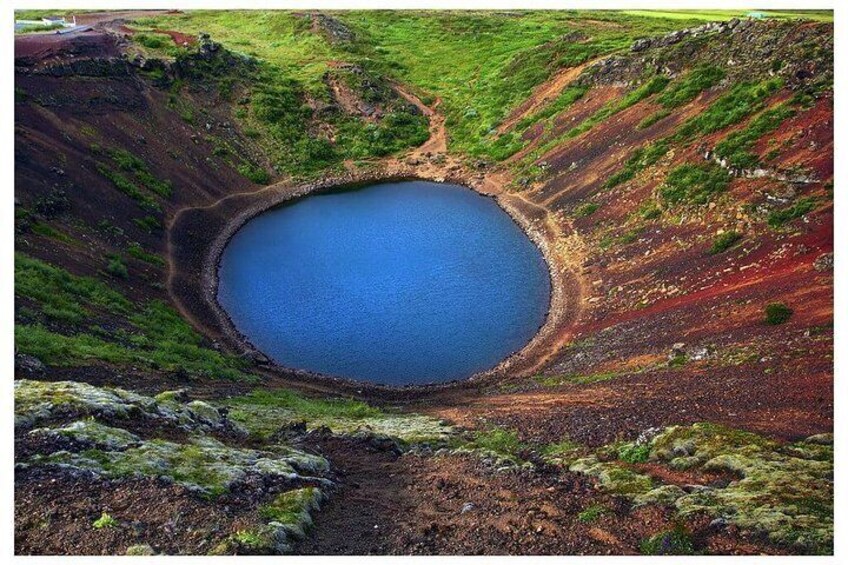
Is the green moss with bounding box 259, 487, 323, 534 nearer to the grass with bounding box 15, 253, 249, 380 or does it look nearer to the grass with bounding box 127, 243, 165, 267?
the grass with bounding box 15, 253, 249, 380

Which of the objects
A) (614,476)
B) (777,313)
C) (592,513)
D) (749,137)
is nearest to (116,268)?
(614,476)

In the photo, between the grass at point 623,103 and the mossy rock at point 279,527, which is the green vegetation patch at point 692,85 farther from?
the mossy rock at point 279,527

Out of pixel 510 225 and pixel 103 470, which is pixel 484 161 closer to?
pixel 510 225

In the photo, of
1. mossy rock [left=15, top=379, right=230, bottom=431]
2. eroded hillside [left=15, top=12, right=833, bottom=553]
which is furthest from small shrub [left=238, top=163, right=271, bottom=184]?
mossy rock [left=15, top=379, right=230, bottom=431]

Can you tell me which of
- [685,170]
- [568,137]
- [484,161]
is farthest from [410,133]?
[685,170]

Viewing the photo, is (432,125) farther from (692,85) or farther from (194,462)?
(194,462)

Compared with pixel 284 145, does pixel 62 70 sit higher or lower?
higher

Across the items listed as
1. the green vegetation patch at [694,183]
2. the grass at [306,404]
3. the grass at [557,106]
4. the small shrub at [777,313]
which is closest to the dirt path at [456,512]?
the grass at [306,404]
